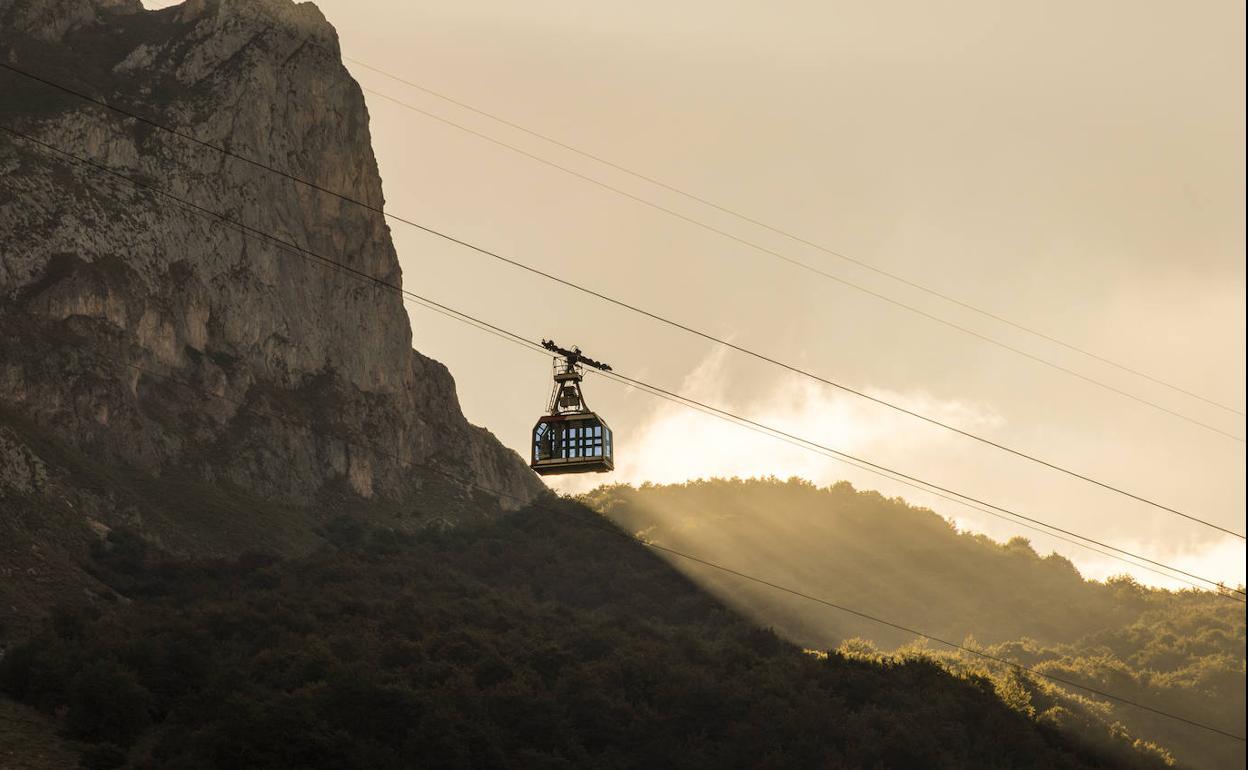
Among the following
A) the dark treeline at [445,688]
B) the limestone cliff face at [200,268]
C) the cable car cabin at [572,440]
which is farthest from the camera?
the limestone cliff face at [200,268]

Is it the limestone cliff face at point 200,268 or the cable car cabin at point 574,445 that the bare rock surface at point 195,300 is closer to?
the limestone cliff face at point 200,268

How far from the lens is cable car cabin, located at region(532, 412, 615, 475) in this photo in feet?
202

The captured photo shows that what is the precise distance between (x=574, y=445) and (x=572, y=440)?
0.86ft

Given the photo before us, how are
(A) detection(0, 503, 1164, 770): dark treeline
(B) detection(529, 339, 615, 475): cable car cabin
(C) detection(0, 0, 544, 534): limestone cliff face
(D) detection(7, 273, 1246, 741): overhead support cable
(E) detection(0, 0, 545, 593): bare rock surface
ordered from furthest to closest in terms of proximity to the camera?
(D) detection(7, 273, 1246, 741): overhead support cable, (C) detection(0, 0, 544, 534): limestone cliff face, (E) detection(0, 0, 545, 593): bare rock surface, (A) detection(0, 503, 1164, 770): dark treeline, (B) detection(529, 339, 615, 475): cable car cabin

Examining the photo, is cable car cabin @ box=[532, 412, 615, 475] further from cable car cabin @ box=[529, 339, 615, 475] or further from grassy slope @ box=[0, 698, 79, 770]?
grassy slope @ box=[0, 698, 79, 770]

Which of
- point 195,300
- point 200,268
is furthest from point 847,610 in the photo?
point 200,268

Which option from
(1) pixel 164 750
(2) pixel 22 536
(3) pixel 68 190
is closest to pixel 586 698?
(1) pixel 164 750

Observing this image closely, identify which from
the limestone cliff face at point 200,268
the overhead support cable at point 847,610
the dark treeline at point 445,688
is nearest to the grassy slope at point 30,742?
the dark treeline at point 445,688

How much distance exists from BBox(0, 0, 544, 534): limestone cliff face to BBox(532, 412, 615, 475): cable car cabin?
7249 cm

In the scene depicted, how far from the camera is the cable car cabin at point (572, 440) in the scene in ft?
202

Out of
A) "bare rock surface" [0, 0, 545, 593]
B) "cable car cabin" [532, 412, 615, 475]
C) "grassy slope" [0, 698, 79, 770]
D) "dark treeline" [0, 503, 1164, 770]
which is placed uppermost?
"bare rock surface" [0, 0, 545, 593]

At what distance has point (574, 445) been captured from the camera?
61812 mm

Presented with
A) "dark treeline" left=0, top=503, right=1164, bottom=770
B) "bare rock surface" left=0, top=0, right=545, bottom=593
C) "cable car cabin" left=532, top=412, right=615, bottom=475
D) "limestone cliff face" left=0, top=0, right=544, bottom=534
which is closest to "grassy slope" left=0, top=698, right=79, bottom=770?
"dark treeline" left=0, top=503, right=1164, bottom=770

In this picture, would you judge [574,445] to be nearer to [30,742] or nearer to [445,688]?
[30,742]
